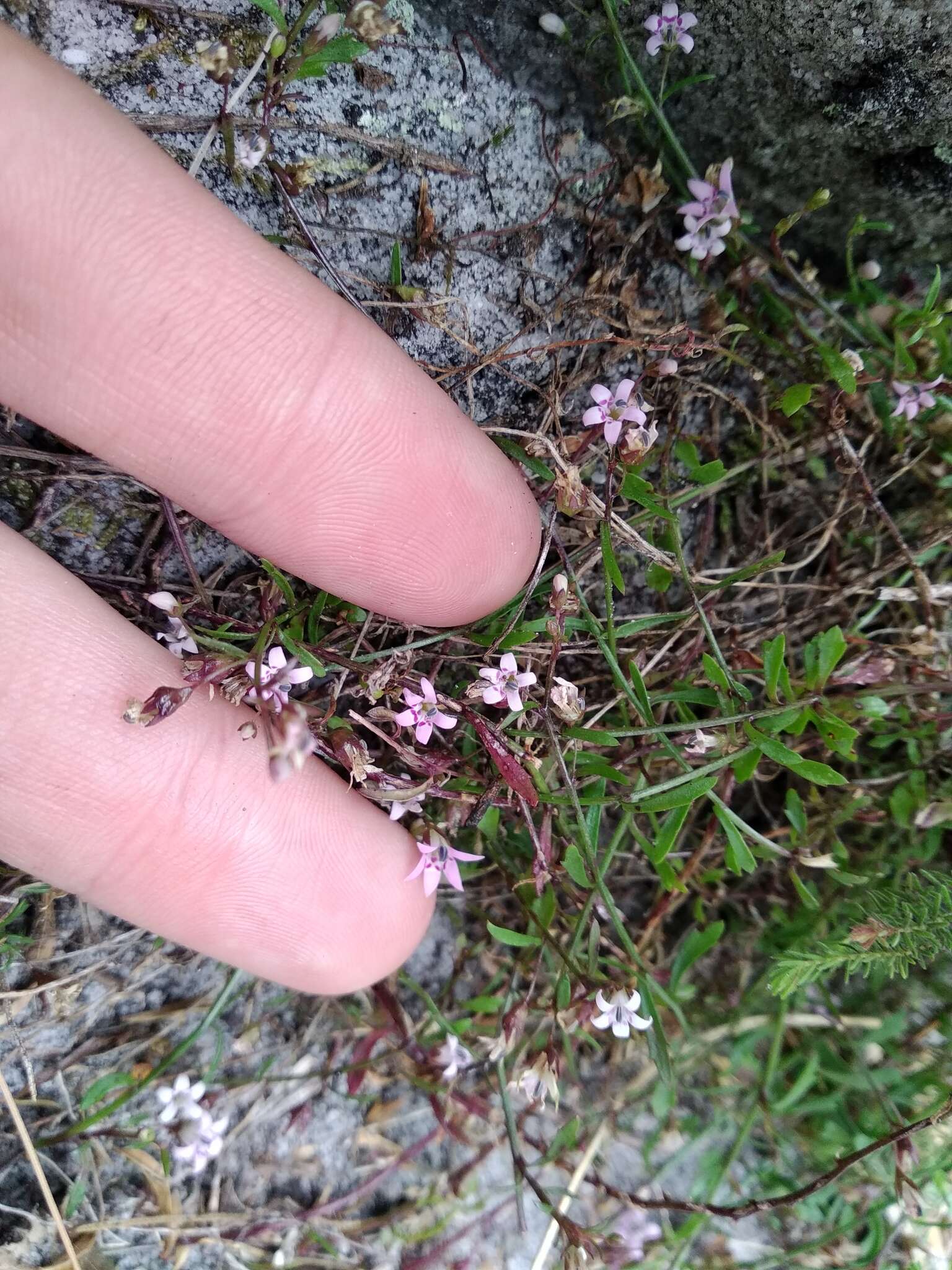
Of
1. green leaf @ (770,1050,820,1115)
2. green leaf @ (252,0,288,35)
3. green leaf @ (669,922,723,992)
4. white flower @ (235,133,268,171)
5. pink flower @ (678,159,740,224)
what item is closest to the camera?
green leaf @ (252,0,288,35)

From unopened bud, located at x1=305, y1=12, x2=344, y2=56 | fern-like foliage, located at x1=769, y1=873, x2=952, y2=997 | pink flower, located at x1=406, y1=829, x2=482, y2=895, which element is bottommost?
pink flower, located at x1=406, y1=829, x2=482, y2=895

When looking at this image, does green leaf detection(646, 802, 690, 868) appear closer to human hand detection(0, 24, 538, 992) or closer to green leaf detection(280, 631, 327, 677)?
human hand detection(0, 24, 538, 992)

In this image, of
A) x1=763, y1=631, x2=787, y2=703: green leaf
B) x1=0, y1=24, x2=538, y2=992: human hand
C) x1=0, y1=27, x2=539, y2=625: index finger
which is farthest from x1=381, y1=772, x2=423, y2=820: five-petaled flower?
x1=763, y1=631, x2=787, y2=703: green leaf

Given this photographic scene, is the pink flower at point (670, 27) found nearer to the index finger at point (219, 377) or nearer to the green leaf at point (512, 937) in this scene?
the index finger at point (219, 377)

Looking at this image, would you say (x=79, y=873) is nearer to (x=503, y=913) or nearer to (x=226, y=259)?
(x=503, y=913)

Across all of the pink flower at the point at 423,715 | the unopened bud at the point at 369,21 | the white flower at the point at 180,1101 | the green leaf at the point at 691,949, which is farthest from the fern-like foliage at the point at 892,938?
the unopened bud at the point at 369,21

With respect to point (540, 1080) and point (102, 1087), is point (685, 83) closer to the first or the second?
→ point (540, 1080)

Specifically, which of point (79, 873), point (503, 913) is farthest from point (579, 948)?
point (79, 873)
